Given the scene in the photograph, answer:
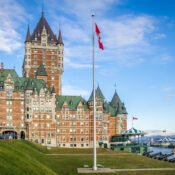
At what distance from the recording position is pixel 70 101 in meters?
150

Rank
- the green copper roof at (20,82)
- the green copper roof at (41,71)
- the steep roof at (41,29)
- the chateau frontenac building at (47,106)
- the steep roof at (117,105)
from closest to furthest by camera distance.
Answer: the chateau frontenac building at (47,106), the green copper roof at (20,82), the green copper roof at (41,71), the steep roof at (117,105), the steep roof at (41,29)

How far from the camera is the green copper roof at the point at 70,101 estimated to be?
486 ft

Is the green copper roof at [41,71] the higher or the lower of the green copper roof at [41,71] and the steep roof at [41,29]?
the lower

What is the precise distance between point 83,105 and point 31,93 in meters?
25.9

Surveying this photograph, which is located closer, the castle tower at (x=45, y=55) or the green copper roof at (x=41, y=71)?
the green copper roof at (x=41, y=71)

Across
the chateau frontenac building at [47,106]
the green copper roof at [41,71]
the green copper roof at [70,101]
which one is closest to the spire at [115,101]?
the chateau frontenac building at [47,106]

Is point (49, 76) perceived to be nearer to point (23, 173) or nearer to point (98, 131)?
point (98, 131)

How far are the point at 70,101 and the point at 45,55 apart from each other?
30.6 meters

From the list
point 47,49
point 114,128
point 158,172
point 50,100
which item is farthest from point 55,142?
point 158,172

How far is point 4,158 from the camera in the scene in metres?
35.2

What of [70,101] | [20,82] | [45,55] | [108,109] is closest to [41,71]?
[45,55]

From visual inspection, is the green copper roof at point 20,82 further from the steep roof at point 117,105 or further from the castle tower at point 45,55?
the steep roof at point 117,105

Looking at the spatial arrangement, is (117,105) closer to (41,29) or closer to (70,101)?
(70,101)

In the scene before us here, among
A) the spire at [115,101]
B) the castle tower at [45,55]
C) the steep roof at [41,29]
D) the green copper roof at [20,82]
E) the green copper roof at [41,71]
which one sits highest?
the steep roof at [41,29]
